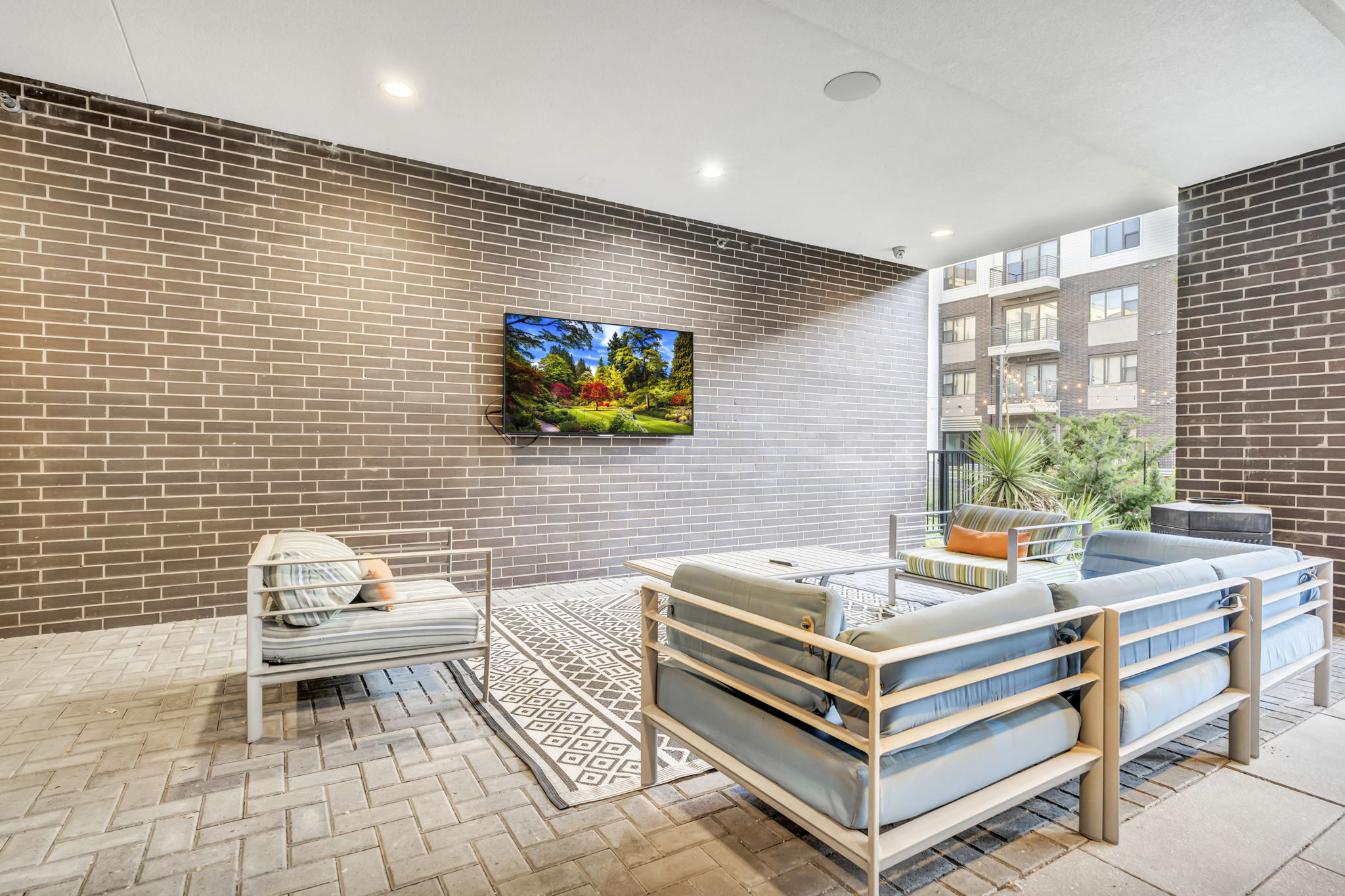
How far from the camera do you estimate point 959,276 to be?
14438 millimetres

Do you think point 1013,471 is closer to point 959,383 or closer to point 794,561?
point 794,561

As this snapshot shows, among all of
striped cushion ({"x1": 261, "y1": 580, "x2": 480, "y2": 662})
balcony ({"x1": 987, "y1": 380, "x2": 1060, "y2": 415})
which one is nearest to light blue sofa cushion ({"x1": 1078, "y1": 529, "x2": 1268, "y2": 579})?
striped cushion ({"x1": 261, "y1": 580, "x2": 480, "y2": 662})

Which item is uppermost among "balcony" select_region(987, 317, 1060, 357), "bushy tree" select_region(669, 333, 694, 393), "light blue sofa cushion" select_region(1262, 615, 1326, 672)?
"balcony" select_region(987, 317, 1060, 357)

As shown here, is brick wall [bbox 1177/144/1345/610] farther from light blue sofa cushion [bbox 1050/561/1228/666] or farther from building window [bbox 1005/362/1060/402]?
building window [bbox 1005/362/1060/402]

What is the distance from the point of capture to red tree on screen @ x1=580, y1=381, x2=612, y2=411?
215 inches

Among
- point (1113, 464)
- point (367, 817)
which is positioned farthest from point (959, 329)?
point (367, 817)

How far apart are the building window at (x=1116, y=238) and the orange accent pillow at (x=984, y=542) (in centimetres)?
954

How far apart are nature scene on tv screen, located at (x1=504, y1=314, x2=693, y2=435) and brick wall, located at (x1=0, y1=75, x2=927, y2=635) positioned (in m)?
0.16

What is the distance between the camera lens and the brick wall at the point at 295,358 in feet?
12.8

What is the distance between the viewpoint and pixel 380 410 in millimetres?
4750

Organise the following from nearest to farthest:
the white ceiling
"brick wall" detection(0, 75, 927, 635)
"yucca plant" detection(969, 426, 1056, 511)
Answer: the white ceiling < "brick wall" detection(0, 75, 927, 635) < "yucca plant" detection(969, 426, 1056, 511)

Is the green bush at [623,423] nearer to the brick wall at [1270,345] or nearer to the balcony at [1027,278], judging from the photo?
the brick wall at [1270,345]

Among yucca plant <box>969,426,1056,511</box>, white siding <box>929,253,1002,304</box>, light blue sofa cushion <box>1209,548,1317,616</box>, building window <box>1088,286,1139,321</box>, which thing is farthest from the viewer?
white siding <box>929,253,1002,304</box>

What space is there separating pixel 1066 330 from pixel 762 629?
1274 cm
